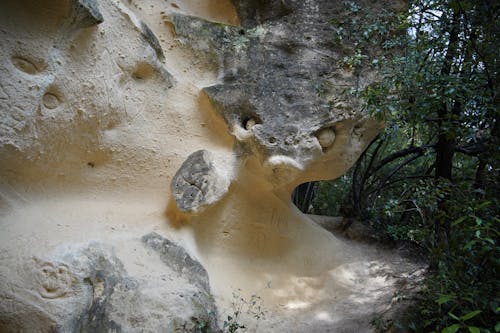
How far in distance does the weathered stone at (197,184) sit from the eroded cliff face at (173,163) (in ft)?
0.04

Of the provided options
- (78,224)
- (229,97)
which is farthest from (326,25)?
(78,224)

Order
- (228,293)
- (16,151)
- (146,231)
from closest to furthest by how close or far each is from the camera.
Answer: (16,151), (146,231), (228,293)

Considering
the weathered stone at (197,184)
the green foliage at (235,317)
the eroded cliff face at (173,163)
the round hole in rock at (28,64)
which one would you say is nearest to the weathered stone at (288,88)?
the eroded cliff face at (173,163)

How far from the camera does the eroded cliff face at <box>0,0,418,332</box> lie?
3.46 metres

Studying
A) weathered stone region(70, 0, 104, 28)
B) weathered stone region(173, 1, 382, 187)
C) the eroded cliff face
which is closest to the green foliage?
the eroded cliff face

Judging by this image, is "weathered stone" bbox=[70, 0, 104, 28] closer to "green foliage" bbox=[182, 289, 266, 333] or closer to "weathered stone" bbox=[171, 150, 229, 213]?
"weathered stone" bbox=[171, 150, 229, 213]

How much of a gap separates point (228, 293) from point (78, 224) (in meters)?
1.55

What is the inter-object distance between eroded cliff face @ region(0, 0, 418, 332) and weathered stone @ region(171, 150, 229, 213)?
0.01 metres

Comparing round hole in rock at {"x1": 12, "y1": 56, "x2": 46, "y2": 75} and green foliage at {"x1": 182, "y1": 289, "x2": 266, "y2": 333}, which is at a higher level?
round hole in rock at {"x1": 12, "y1": 56, "x2": 46, "y2": 75}

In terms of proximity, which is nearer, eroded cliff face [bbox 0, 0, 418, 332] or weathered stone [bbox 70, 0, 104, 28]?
eroded cliff face [bbox 0, 0, 418, 332]

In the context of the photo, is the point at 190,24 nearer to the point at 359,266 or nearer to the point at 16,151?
the point at 16,151

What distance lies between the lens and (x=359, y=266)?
5305 millimetres

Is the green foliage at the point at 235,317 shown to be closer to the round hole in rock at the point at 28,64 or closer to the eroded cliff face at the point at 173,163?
the eroded cliff face at the point at 173,163

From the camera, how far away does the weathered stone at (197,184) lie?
4.27 metres
